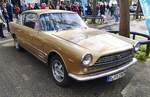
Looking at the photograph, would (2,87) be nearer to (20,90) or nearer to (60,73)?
(20,90)

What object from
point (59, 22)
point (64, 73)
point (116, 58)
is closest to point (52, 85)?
point (64, 73)

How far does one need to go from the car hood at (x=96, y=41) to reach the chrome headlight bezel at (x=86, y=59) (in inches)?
6.2

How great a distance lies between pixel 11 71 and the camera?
5.71 metres

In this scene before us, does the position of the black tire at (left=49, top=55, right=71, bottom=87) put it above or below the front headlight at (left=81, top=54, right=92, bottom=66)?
below

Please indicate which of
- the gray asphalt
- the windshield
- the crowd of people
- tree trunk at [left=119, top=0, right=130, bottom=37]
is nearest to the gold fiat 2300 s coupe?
the windshield

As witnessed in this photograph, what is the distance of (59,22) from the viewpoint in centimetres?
565

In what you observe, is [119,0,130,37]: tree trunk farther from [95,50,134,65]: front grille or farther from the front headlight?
the front headlight

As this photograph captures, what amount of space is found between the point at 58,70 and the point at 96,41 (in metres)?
1.04

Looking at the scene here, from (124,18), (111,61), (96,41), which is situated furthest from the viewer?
(124,18)

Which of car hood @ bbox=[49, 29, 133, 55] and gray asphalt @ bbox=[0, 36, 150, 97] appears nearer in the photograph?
car hood @ bbox=[49, 29, 133, 55]

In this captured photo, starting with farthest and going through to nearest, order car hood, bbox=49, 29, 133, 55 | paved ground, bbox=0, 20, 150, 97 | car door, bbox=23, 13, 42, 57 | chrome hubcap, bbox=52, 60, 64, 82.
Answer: car door, bbox=23, 13, 42, 57 < chrome hubcap, bbox=52, 60, 64, 82 < paved ground, bbox=0, 20, 150, 97 < car hood, bbox=49, 29, 133, 55

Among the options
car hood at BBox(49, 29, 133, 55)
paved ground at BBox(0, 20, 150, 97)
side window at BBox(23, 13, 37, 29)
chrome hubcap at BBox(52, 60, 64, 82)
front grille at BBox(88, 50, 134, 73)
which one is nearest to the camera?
front grille at BBox(88, 50, 134, 73)

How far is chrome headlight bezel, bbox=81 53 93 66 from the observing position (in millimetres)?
4027

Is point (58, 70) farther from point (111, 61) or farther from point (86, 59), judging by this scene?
point (111, 61)
